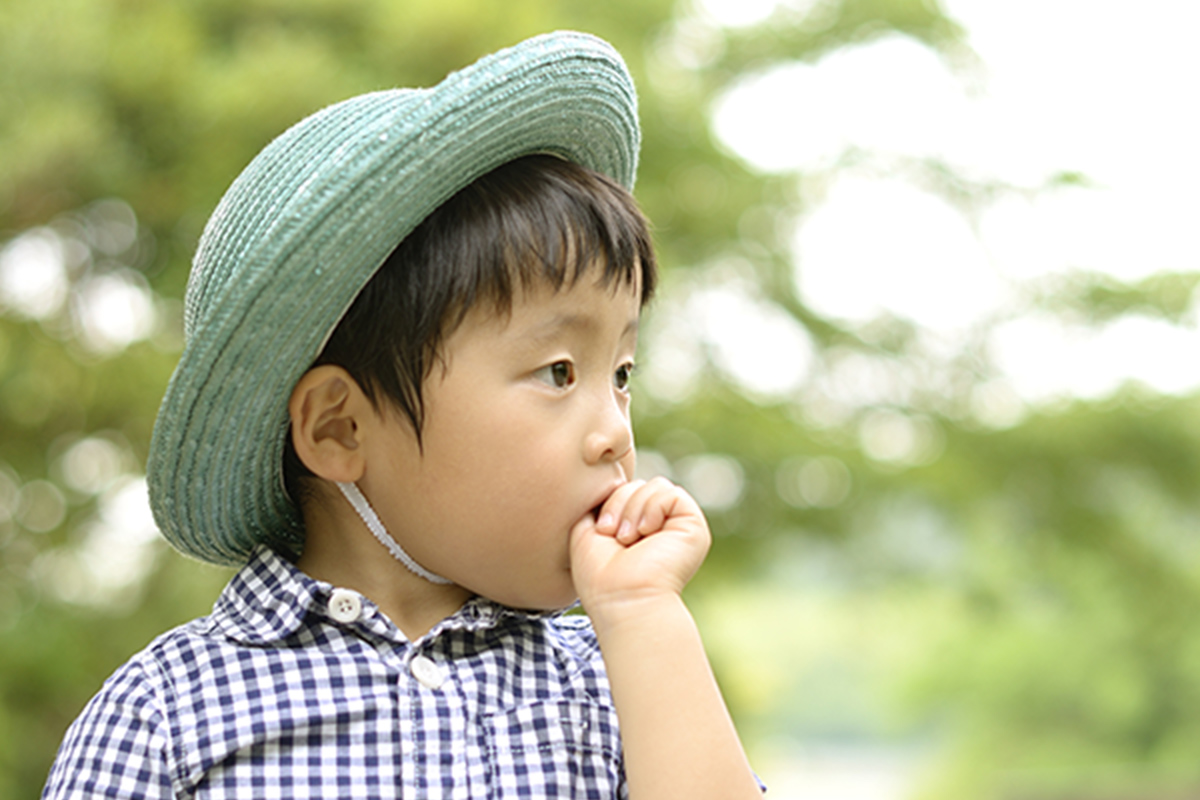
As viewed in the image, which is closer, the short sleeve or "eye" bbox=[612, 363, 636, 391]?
the short sleeve

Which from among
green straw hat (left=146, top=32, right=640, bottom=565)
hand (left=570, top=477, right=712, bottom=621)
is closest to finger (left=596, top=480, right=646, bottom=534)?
hand (left=570, top=477, right=712, bottom=621)

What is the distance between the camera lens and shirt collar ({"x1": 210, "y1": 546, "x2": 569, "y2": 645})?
2.78ft

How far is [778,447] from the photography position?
14.5 feet

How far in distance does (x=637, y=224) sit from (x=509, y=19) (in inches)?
107

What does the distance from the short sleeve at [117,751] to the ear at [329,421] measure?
19cm

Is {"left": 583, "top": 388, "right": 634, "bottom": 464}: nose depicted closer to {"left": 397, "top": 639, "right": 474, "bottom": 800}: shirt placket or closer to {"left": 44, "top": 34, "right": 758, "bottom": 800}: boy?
{"left": 44, "top": 34, "right": 758, "bottom": 800}: boy

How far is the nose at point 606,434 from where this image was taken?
84 centimetres

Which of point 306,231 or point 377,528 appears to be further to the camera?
point 377,528

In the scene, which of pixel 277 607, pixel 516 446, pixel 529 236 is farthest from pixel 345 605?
pixel 529 236

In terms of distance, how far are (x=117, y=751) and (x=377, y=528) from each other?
22 cm

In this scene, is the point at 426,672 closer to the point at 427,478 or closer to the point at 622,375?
the point at 427,478

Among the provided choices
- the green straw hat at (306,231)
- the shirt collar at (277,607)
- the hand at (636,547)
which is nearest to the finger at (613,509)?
the hand at (636,547)

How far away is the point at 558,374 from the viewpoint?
84 centimetres

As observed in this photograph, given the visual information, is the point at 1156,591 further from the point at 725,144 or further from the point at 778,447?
the point at 725,144
